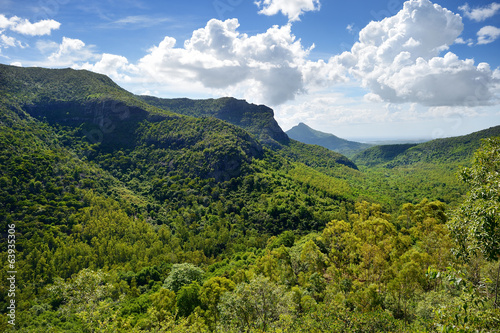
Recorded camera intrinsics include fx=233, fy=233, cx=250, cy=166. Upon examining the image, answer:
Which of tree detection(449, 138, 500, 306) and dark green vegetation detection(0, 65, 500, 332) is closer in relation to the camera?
tree detection(449, 138, 500, 306)

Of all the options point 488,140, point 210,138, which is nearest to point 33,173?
point 210,138

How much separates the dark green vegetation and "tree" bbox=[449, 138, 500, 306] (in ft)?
1.68

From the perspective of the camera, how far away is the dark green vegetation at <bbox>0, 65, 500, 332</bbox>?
25.9 meters

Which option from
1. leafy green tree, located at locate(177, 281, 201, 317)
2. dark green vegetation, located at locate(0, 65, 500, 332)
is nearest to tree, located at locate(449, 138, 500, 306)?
dark green vegetation, located at locate(0, 65, 500, 332)

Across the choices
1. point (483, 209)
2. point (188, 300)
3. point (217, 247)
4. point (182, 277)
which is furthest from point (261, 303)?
Answer: point (217, 247)

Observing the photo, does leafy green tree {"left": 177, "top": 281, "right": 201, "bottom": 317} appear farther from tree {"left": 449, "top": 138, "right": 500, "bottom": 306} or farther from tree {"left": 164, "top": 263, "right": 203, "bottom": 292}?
tree {"left": 449, "top": 138, "right": 500, "bottom": 306}

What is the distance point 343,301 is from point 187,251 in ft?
281

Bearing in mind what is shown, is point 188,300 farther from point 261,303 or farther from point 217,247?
point 217,247

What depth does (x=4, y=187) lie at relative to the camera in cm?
10900

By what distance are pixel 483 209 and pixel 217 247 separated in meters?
109

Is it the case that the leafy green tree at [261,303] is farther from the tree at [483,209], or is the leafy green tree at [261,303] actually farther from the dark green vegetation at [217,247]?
the tree at [483,209]

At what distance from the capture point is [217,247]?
358 ft

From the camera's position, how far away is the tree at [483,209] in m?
9.60

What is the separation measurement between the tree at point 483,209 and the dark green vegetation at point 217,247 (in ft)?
1.68
